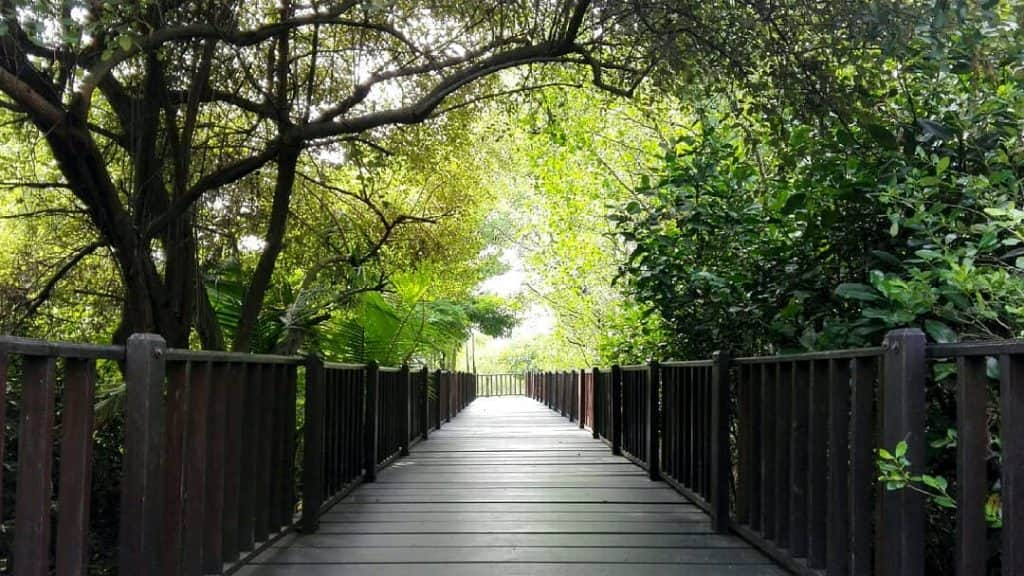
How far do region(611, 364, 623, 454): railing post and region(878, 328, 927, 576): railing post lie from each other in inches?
224

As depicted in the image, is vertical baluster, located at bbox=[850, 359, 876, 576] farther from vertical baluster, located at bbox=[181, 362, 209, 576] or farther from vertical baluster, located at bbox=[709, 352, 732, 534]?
vertical baluster, located at bbox=[181, 362, 209, 576]

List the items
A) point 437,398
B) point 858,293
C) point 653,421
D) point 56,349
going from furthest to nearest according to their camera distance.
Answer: point 437,398
point 653,421
point 858,293
point 56,349

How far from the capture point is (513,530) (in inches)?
169

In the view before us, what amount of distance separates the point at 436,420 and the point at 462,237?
255 cm

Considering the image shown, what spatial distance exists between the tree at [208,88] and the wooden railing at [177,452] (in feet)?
4.21

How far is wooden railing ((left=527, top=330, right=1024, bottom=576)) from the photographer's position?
197 cm

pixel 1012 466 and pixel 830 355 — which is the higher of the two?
pixel 830 355

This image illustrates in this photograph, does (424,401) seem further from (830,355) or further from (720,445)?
(830,355)

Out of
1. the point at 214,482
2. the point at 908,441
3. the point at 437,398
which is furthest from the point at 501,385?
the point at 908,441

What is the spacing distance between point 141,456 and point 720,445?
110 inches

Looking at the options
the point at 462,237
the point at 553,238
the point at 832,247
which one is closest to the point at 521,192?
the point at 553,238

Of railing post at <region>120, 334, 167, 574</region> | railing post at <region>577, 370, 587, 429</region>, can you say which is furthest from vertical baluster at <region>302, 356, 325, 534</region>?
railing post at <region>577, 370, 587, 429</region>

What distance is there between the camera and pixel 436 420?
1184 cm

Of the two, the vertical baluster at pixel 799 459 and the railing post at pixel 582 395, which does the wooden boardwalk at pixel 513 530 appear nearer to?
the vertical baluster at pixel 799 459
